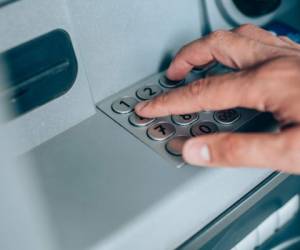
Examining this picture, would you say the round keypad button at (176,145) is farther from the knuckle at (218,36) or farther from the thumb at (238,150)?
the knuckle at (218,36)

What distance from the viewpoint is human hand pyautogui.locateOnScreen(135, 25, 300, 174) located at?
680mm

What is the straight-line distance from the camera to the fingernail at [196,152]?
68cm

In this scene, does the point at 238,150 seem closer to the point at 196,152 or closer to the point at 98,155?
the point at 196,152

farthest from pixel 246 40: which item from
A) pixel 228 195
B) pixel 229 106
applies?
pixel 228 195

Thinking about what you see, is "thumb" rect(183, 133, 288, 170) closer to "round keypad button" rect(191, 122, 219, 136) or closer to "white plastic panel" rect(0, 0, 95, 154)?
"round keypad button" rect(191, 122, 219, 136)

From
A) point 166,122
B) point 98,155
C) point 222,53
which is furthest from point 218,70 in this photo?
point 98,155

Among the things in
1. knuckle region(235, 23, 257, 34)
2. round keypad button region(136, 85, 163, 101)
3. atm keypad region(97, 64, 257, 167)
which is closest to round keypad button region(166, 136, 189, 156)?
atm keypad region(97, 64, 257, 167)

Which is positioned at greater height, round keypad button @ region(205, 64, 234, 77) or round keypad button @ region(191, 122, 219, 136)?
round keypad button @ region(205, 64, 234, 77)

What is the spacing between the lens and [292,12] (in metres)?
1.02

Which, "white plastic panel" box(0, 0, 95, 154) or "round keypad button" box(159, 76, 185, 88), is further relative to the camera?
"round keypad button" box(159, 76, 185, 88)

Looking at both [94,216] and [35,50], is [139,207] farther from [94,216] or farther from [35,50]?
[35,50]

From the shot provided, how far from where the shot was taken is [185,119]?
77cm

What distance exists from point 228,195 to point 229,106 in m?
0.13

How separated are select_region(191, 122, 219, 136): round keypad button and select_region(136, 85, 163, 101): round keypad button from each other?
0.10 metres
